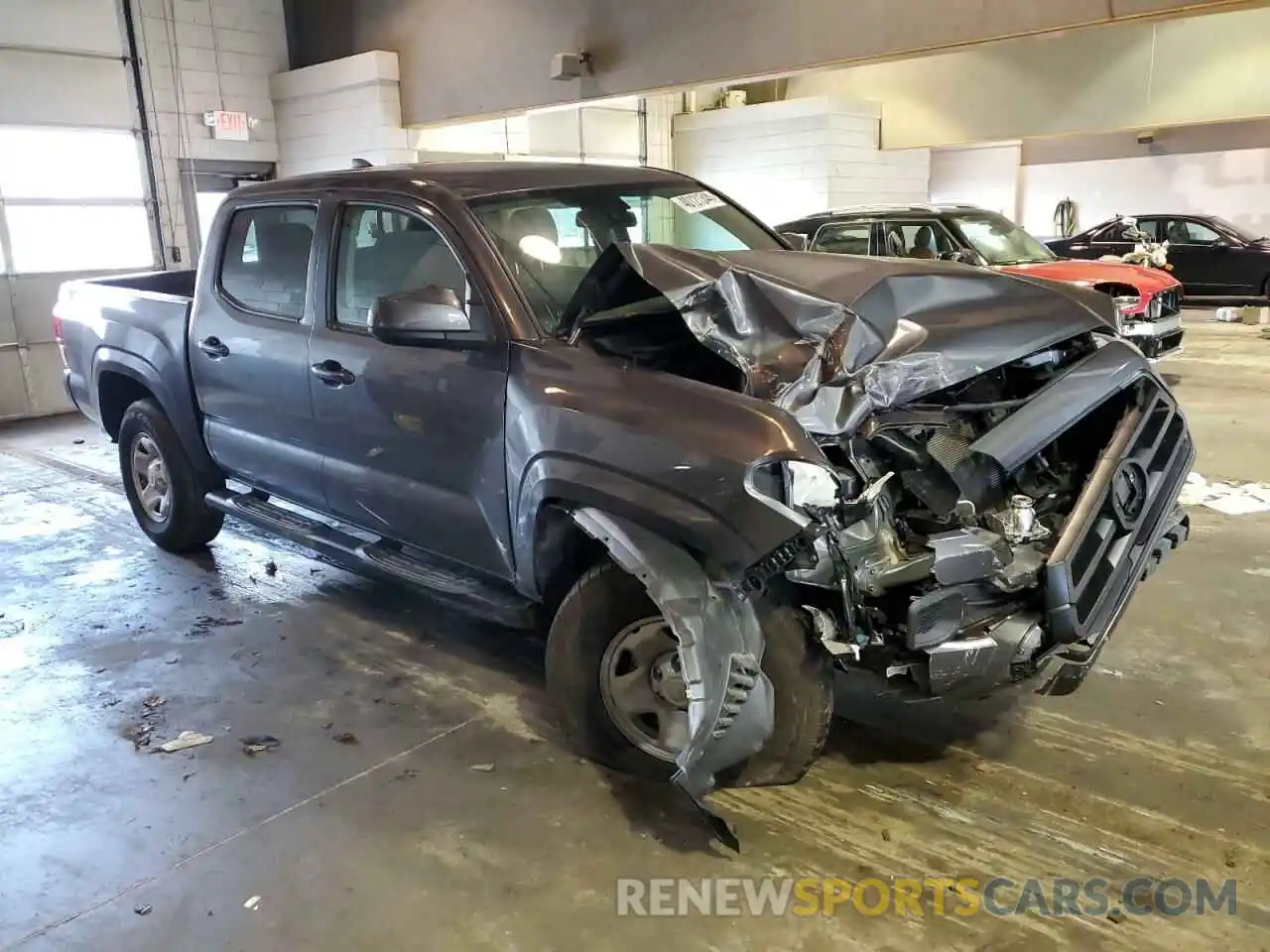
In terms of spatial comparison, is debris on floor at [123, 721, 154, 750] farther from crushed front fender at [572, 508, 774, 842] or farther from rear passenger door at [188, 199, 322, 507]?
crushed front fender at [572, 508, 774, 842]

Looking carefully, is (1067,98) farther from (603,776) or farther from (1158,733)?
(603,776)

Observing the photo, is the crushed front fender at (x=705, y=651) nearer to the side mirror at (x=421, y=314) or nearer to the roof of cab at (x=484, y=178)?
the side mirror at (x=421, y=314)

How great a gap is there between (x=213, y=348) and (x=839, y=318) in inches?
115

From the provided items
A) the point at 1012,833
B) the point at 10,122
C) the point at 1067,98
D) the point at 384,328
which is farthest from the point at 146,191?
the point at 1067,98

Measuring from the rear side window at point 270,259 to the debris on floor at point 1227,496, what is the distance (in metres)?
4.77

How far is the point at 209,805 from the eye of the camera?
10.0ft

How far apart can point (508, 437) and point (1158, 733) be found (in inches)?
92.4

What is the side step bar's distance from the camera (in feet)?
10.9

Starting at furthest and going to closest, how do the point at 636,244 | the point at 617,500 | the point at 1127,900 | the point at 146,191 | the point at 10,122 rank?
the point at 146,191
the point at 10,122
the point at 636,244
the point at 617,500
the point at 1127,900

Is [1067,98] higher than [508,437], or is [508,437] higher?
[1067,98]

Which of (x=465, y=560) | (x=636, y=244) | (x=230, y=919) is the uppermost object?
(x=636, y=244)

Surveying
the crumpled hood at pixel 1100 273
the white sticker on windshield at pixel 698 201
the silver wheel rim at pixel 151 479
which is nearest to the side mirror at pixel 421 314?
the white sticker on windshield at pixel 698 201

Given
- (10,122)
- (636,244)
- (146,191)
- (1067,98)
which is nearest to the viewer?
(636,244)

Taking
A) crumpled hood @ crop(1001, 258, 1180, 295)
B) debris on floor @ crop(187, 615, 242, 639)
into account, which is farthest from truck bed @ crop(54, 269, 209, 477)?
crumpled hood @ crop(1001, 258, 1180, 295)
